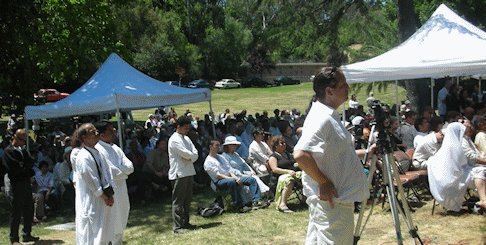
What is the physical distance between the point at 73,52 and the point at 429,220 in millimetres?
13576

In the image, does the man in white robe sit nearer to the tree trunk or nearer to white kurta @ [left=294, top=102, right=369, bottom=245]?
white kurta @ [left=294, top=102, right=369, bottom=245]

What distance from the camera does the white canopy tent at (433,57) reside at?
801 cm

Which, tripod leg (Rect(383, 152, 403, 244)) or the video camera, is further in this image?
the video camera

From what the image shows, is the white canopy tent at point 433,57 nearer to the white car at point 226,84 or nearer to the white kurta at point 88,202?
the white kurta at point 88,202

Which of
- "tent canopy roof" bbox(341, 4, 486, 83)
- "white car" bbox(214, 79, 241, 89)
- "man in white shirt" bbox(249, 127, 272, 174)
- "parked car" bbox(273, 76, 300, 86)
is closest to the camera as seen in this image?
"tent canopy roof" bbox(341, 4, 486, 83)

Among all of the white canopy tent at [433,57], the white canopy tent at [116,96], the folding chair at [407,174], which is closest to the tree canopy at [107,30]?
the white canopy tent at [116,96]

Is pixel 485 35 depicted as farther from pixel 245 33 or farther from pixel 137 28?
pixel 245 33

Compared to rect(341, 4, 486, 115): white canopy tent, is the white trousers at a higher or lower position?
lower

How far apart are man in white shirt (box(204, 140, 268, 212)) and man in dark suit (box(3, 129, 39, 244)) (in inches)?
112

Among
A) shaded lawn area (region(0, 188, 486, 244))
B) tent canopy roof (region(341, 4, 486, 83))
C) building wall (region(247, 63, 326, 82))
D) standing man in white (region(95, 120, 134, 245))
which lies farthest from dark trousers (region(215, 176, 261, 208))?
building wall (region(247, 63, 326, 82))

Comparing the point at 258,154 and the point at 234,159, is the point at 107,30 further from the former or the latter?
the point at 234,159

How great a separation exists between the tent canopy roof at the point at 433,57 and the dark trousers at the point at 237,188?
2.99 m

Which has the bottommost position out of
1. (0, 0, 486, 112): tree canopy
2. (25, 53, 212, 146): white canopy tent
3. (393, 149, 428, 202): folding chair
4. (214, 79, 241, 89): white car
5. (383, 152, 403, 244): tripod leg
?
(393, 149, 428, 202): folding chair

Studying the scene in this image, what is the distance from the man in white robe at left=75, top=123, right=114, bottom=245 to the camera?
442 centimetres
